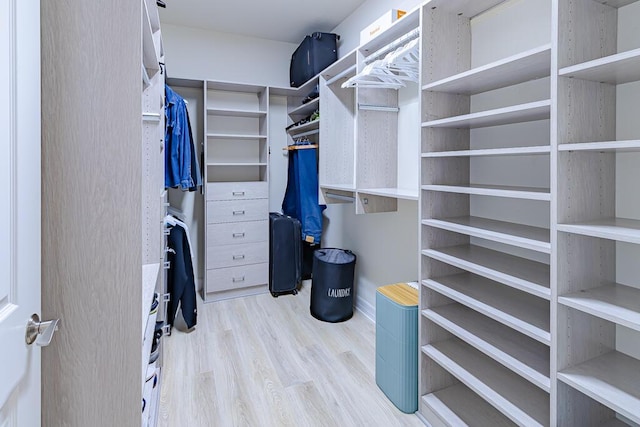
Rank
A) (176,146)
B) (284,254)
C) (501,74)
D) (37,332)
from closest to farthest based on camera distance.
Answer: (37,332) < (501,74) < (176,146) < (284,254)

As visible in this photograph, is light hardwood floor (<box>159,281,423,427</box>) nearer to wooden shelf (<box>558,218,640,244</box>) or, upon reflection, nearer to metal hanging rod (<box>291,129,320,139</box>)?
wooden shelf (<box>558,218,640,244</box>)

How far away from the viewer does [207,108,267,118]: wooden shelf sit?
332 centimetres

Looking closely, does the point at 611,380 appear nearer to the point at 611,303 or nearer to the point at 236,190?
the point at 611,303

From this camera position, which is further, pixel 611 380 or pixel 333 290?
pixel 333 290

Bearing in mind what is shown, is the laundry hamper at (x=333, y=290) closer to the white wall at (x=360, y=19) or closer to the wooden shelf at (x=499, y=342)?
the wooden shelf at (x=499, y=342)

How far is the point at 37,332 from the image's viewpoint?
750 millimetres

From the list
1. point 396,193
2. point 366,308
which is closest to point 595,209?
point 396,193

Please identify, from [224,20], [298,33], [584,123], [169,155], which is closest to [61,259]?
[584,123]

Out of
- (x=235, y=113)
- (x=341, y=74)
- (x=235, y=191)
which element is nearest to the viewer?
(x=341, y=74)

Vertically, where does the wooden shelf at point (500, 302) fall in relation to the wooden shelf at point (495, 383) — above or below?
above

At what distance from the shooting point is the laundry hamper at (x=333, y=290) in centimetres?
281

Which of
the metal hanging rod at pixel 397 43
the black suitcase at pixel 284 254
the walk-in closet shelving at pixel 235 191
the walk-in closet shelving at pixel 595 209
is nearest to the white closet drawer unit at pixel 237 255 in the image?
the walk-in closet shelving at pixel 235 191

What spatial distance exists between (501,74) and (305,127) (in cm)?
227

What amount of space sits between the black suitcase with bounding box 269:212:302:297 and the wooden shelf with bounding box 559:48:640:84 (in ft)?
8.64
